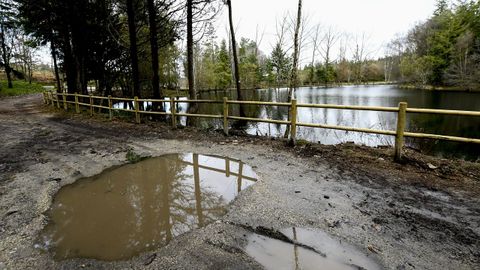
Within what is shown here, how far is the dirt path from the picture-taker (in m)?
2.67

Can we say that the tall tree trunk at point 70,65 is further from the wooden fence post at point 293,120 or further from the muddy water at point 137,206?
the wooden fence post at point 293,120

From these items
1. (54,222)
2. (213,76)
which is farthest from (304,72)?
(54,222)

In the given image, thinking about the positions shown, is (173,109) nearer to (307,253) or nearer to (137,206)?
(137,206)

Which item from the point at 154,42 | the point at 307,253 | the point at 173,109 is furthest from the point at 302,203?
the point at 154,42

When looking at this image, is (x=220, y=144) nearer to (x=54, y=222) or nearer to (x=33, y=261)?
(x=54, y=222)

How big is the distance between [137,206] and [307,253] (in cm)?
251

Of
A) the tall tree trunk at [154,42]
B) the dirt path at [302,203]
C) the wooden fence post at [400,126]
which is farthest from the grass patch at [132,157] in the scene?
the wooden fence post at [400,126]

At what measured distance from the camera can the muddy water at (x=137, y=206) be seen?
2.97 meters

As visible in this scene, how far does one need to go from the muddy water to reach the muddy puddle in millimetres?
867

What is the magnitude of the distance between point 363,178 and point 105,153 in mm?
5848

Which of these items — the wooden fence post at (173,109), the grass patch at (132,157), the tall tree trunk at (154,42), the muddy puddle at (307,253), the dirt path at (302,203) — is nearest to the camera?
the muddy puddle at (307,253)

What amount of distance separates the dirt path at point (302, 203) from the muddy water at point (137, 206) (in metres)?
0.18

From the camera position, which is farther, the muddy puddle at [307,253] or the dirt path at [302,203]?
the dirt path at [302,203]

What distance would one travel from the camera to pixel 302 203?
12.2ft
